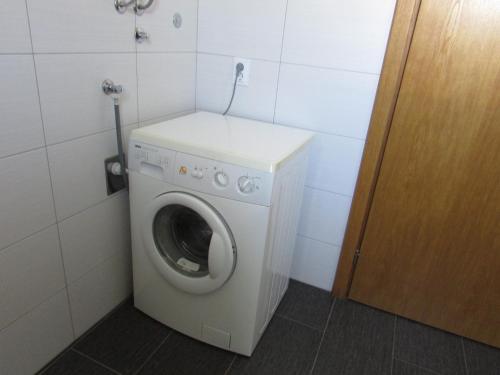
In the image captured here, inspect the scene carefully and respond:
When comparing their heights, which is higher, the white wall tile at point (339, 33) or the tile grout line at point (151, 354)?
the white wall tile at point (339, 33)

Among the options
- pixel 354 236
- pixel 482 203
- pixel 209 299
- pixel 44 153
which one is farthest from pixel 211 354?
pixel 482 203

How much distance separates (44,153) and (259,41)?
3.17 feet

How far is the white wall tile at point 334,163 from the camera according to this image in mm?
1528

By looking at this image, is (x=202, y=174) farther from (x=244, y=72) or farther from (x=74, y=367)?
(x=74, y=367)

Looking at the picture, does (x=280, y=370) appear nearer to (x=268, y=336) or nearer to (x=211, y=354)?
(x=268, y=336)

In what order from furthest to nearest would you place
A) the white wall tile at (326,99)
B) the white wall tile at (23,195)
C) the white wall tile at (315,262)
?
the white wall tile at (315,262) < the white wall tile at (326,99) < the white wall tile at (23,195)

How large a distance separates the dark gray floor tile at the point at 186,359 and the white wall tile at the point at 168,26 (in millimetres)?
1166

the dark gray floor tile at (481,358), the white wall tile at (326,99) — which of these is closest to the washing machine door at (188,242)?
the white wall tile at (326,99)

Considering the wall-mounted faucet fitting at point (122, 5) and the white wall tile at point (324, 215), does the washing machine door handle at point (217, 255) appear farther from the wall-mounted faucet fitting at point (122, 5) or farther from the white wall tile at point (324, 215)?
the wall-mounted faucet fitting at point (122, 5)

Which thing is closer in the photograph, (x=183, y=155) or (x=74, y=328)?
(x=183, y=155)

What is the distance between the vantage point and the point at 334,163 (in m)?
1.57

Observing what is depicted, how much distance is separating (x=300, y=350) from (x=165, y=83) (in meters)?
1.26

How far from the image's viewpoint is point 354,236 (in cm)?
163

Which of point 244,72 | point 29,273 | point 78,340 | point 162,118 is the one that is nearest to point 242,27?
point 244,72
